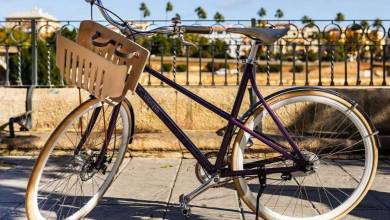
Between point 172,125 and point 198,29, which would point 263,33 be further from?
point 172,125

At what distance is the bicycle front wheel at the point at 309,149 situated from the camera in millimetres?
Answer: 3377

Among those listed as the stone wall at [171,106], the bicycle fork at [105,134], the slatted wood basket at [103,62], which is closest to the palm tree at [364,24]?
the stone wall at [171,106]

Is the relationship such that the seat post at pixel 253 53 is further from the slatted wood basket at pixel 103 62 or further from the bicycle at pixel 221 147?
the slatted wood basket at pixel 103 62

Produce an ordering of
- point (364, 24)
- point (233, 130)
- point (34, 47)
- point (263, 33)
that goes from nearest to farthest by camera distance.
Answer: point (263, 33) → point (233, 130) → point (34, 47) → point (364, 24)

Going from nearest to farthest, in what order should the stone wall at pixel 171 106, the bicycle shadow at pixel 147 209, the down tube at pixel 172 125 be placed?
the down tube at pixel 172 125, the bicycle shadow at pixel 147 209, the stone wall at pixel 171 106

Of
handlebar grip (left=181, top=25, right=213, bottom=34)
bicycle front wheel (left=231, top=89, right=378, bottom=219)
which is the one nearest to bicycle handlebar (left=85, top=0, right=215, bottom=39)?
handlebar grip (left=181, top=25, right=213, bottom=34)

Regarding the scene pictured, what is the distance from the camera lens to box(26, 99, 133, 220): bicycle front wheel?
3.21 metres

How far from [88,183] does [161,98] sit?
3241 millimetres

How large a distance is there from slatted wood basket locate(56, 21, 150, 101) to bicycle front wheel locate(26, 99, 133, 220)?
0.23 meters

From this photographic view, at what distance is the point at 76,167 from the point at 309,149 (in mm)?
1463

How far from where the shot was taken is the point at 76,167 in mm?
3496

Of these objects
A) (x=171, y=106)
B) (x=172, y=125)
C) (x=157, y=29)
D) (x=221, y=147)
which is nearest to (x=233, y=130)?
(x=221, y=147)

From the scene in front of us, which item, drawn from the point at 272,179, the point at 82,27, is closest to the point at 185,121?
the point at 272,179

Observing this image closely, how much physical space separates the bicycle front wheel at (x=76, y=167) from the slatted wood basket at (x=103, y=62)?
23 centimetres
